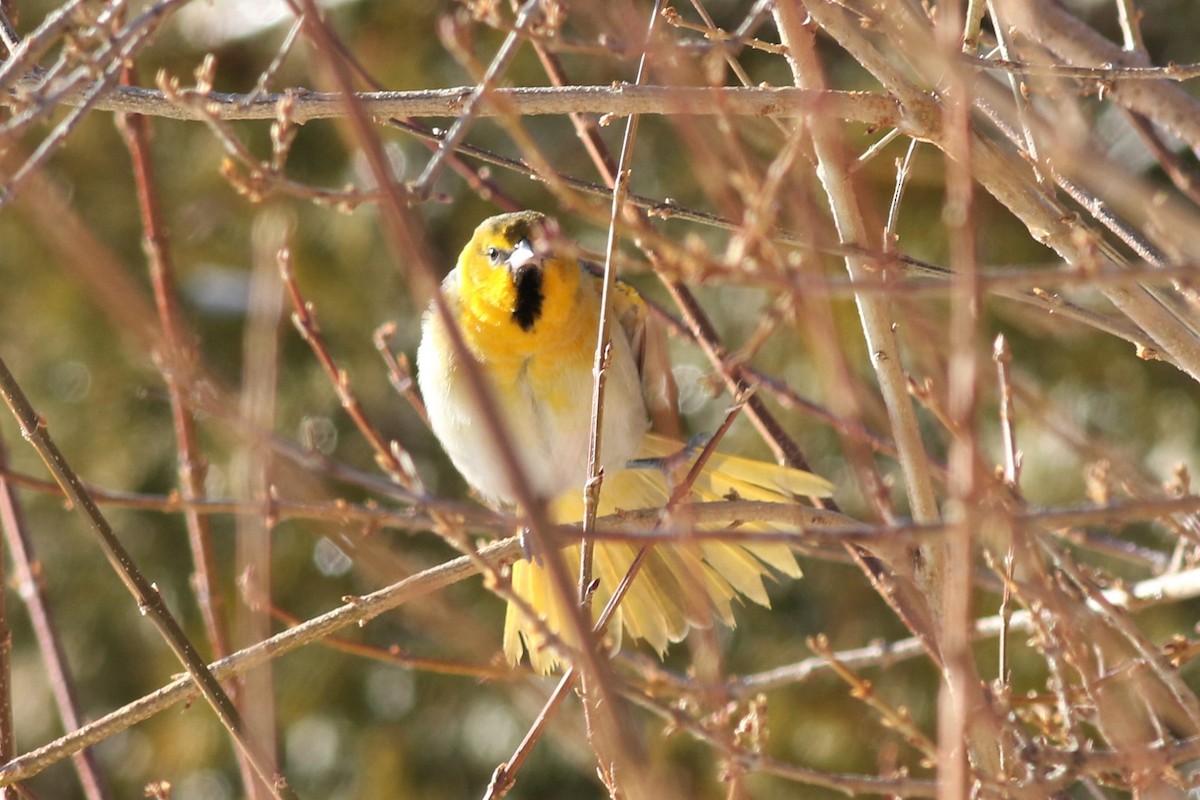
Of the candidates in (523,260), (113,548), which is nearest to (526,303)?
(523,260)

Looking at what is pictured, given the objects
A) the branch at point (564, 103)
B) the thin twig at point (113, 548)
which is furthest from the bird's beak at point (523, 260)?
the thin twig at point (113, 548)

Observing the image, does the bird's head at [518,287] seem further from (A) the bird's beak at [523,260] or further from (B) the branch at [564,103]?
(B) the branch at [564,103]

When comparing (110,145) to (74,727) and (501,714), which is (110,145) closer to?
(501,714)

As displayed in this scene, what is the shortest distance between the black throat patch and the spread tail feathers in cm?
47

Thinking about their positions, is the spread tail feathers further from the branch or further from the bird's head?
the branch

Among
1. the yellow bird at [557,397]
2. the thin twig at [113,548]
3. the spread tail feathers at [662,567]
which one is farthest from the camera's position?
the yellow bird at [557,397]

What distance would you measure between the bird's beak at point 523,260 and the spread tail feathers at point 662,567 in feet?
1.82

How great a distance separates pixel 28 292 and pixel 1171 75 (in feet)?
16.3

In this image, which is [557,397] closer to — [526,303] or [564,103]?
[526,303]

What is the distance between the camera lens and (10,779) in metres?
2.01

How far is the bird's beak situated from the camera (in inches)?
123

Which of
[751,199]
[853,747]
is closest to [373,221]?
[853,747]

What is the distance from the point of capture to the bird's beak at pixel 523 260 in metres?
3.13

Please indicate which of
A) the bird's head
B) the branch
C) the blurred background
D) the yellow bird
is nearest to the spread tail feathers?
the yellow bird
